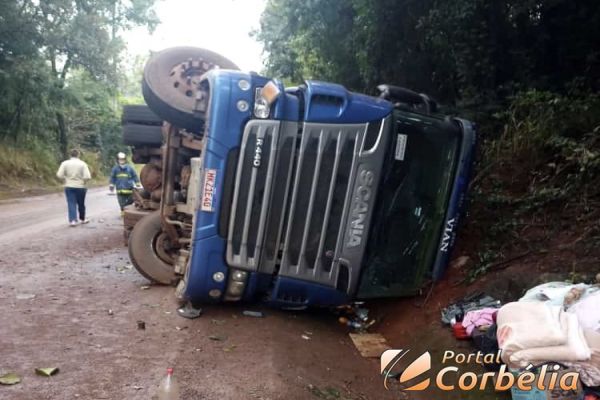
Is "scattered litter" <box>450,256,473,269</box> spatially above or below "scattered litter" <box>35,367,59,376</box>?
above

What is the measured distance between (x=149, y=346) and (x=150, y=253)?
1.62 metres

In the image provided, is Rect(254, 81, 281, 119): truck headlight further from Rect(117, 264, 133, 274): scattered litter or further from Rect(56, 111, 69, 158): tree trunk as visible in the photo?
Rect(56, 111, 69, 158): tree trunk

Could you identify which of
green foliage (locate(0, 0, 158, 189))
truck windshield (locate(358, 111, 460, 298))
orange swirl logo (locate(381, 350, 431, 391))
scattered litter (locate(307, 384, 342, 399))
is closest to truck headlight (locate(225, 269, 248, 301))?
truck windshield (locate(358, 111, 460, 298))

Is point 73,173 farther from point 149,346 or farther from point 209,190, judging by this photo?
point 149,346

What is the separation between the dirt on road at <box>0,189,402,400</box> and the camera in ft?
8.91

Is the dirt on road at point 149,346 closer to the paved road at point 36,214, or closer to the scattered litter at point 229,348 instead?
the scattered litter at point 229,348

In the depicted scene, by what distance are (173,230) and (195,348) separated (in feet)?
5.16

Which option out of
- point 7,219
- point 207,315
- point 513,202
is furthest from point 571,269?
point 7,219

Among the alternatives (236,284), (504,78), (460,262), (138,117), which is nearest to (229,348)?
(236,284)

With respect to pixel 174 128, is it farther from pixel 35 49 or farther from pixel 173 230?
pixel 35 49

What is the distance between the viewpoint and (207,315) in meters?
3.90

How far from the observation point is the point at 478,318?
3.39 meters

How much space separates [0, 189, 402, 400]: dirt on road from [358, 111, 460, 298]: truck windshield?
2.10 feet

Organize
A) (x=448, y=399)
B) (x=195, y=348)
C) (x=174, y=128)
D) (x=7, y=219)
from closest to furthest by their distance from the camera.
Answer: (x=448, y=399) < (x=195, y=348) < (x=174, y=128) < (x=7, y=219)
